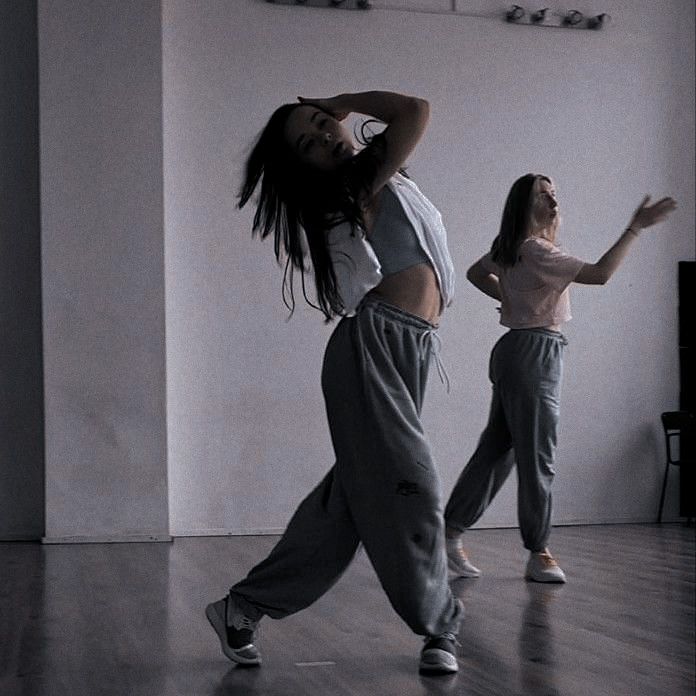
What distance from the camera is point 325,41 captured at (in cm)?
658

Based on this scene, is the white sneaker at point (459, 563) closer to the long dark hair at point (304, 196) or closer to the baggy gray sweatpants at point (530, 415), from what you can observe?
the baggy gray sweatpants at point (530, 415)

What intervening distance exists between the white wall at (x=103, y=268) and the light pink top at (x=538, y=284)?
208 cm

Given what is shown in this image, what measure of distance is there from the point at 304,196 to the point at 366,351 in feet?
1.13

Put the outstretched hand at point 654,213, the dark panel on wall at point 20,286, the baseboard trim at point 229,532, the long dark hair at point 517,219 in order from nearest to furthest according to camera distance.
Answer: the outstretched hand at point 654,213 → the long dark hair at point 517,219 → the dark panel on wall at point 20,286 → the baseboard trim at point 229,532

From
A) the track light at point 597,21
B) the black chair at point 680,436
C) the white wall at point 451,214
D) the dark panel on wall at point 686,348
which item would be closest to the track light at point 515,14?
the white wall at point 451,214

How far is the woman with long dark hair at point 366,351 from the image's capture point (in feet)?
8.86

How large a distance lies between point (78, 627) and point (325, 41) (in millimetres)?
3883

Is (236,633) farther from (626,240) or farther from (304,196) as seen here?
(626,240)

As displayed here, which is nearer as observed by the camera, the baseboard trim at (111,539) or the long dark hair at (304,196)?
the long dark hair at (304,196)

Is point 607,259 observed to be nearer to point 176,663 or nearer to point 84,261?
point 176,663

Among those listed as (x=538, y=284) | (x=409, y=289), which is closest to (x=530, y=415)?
(x=538, y=284)

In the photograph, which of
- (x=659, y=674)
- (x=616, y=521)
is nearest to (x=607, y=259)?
(x=659, y=674)

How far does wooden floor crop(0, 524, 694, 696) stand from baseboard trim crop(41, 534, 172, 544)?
732 mm

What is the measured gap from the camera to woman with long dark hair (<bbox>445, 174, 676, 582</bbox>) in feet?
14.5
